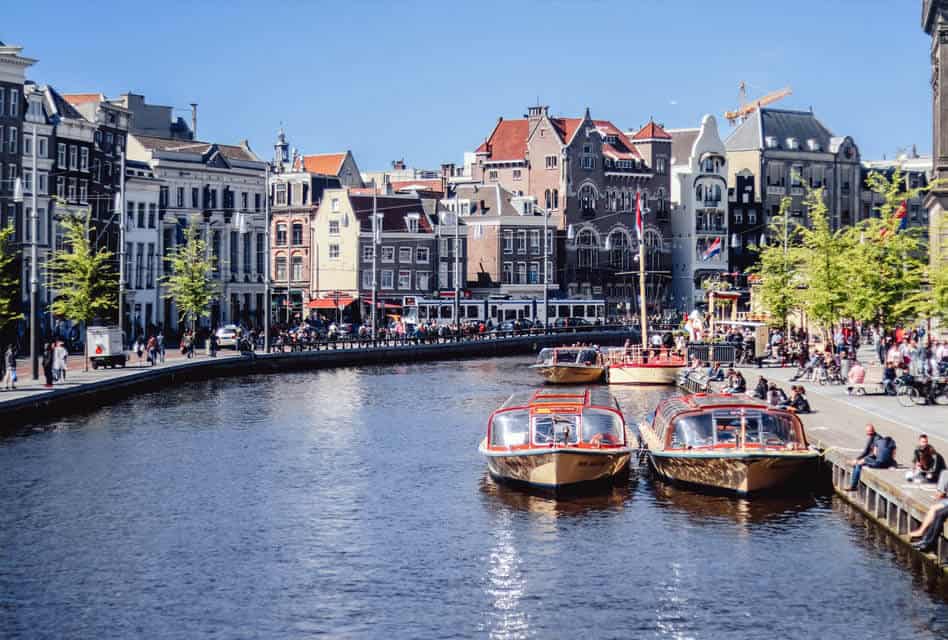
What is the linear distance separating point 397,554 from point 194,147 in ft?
362

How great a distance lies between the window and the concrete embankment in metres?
18.3

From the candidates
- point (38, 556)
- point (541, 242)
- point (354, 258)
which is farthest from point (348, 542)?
point (541, 242)

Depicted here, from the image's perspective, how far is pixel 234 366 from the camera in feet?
324

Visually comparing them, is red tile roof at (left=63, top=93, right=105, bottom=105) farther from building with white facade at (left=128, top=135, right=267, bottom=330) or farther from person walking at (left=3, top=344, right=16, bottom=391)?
person walking at (left=3, top=344, right=16, bottom=391)

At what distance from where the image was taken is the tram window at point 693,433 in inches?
1860

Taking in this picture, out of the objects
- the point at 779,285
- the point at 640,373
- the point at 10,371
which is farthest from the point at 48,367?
the point at 779,285

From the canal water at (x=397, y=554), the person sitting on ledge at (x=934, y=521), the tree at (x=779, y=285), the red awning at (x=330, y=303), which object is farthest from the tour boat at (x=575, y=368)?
the person sitting on ledge at (x=934, y=521)

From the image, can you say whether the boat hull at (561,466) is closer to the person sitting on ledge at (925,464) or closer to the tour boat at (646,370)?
the person sitting on ledge at (925,464)

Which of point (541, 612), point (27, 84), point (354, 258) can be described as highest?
point (27, 84)

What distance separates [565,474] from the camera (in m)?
46.3

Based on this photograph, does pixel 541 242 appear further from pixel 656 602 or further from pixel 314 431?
pixel 656 602

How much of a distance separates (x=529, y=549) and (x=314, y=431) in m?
27.3

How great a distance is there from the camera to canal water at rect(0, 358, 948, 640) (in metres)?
32.1

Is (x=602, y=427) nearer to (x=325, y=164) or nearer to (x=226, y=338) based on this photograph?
(x=226, y=338)
